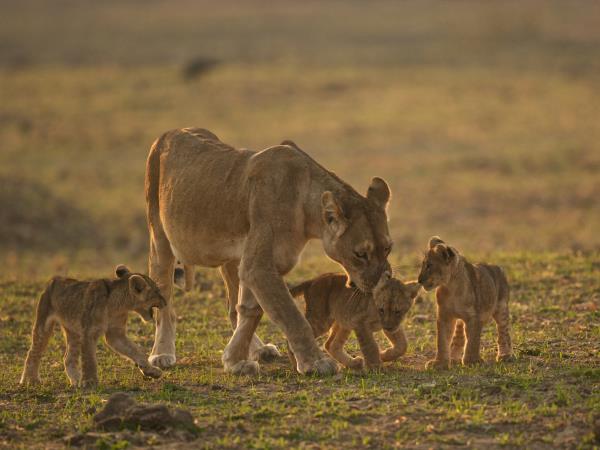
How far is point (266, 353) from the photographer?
9.78m

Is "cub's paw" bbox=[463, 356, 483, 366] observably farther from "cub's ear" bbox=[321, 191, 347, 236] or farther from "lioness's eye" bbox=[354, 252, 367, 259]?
"cub's ear" bbox=[321, 191, 347, 236]

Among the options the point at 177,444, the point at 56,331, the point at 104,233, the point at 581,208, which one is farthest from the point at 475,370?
the point at 581,208

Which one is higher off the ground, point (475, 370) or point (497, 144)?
point (497, 144)

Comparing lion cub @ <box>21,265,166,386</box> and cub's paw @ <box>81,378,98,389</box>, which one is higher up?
lion cub @ <box>21,265,166,386</box>

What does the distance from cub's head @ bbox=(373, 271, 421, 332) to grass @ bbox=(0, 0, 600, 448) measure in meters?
0.43

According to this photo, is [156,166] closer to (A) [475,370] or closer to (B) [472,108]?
(A) [475,370]

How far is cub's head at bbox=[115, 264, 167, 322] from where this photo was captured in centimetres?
884

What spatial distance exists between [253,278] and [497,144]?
20771mm

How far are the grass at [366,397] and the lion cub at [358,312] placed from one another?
26 centimetres

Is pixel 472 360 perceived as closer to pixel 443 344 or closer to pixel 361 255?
pixel 443 344

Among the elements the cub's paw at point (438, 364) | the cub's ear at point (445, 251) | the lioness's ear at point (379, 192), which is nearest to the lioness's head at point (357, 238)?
the lioness's ear at point (379, 192)

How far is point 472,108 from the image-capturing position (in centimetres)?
3412

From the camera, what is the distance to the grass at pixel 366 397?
6926 mm

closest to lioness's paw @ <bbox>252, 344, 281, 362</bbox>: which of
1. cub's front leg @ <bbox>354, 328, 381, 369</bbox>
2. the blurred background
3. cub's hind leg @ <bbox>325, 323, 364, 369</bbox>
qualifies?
cub's hind leg @ <bbox>325, 323, 364, 369</bbox>
